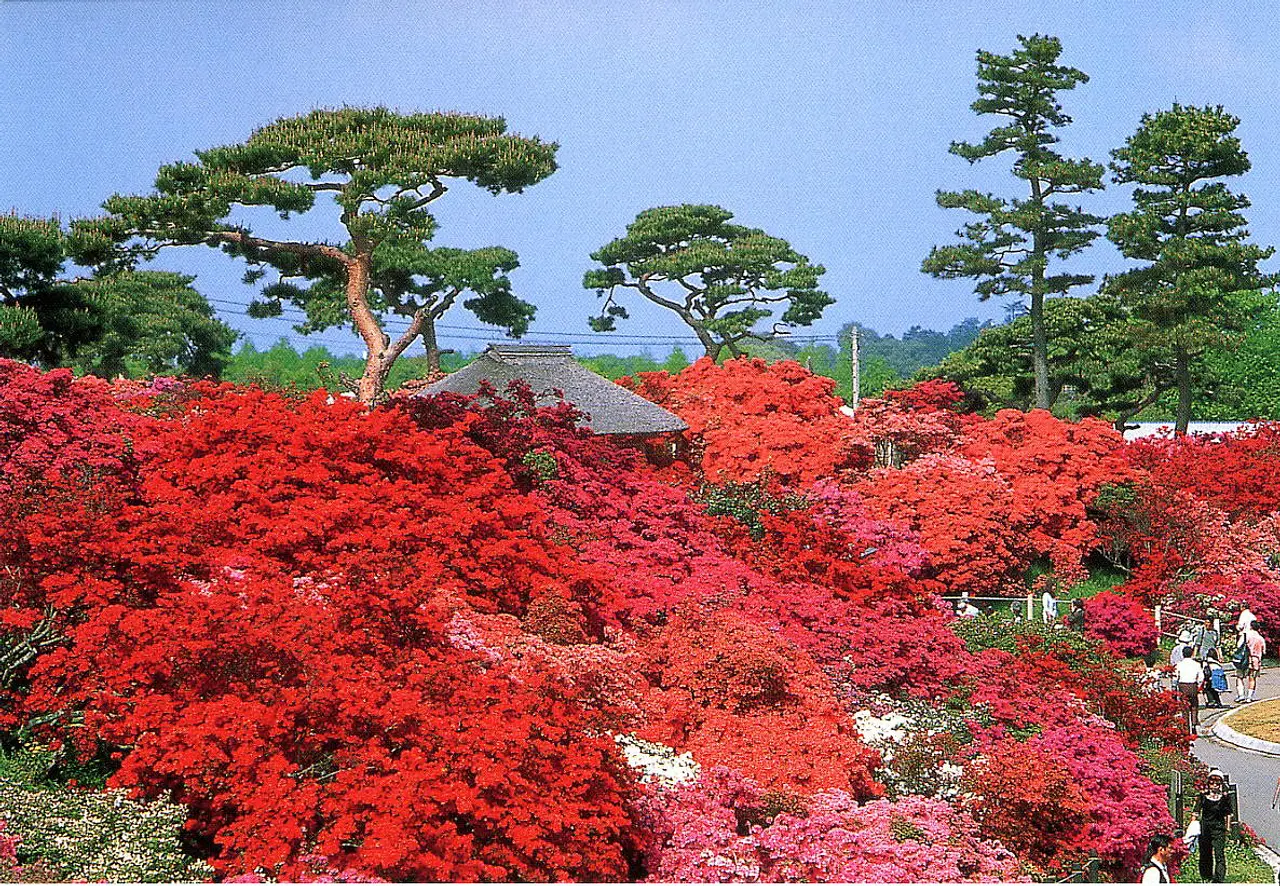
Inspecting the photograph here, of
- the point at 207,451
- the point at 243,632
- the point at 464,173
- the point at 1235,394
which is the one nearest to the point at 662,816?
the point at 243,632

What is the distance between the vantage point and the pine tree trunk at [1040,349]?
3045 cm

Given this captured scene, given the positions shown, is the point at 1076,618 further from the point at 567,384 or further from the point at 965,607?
the point at 567,384

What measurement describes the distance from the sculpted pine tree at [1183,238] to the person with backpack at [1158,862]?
2039cm

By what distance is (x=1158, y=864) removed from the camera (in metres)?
9.38

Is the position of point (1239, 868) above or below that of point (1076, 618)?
below

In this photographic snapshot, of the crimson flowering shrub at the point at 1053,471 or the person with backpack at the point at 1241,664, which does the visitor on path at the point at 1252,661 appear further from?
the crimson flowering shrub at the point at 1053,471

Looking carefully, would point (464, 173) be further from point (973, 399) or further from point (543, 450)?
point (973, 399)

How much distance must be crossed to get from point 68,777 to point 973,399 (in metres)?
27.1

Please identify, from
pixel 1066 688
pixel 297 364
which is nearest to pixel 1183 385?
pixel 1066 688

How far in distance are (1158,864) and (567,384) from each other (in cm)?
1175

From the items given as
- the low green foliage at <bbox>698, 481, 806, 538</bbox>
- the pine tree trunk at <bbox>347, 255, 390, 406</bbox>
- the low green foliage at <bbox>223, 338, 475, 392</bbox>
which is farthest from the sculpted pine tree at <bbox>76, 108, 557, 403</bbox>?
the low green foliage at <bbox>223, 338, 475, 392</bbox>

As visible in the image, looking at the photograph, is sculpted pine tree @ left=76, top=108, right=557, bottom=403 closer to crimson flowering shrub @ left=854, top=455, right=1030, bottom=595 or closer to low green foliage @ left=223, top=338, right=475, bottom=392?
crimson flowering shrub @ left=854, top=455, right=1030, bottom=595

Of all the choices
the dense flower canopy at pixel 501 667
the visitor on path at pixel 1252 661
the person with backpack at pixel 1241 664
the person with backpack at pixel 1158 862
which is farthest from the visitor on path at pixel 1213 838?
the person with backpack at pixel 1241 664

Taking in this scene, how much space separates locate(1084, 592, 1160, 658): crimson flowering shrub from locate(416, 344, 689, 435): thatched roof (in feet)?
20.8
